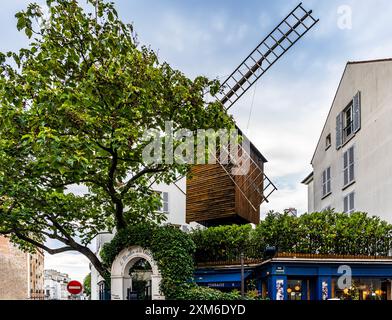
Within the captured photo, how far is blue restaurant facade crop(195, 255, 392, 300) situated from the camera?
15023mm

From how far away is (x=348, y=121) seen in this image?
2225 centimetres

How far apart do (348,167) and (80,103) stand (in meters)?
15.3

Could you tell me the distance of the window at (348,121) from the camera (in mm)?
20266

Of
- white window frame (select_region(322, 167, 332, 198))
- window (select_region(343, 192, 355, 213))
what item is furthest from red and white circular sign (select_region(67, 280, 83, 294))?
white window frame (select_region(322, 167, 332, 198))

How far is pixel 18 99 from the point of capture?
1124 cm

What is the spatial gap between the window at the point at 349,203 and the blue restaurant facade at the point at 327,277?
221 inches

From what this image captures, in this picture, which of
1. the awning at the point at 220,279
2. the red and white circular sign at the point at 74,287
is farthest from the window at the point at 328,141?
the red and white circular sign at the point at 74,287

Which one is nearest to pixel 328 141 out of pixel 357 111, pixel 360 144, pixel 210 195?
pixel 357 111

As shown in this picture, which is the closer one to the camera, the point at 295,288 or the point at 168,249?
the point at 168,249

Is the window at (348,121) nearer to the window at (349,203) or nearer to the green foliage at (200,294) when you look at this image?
the window at (349,203)

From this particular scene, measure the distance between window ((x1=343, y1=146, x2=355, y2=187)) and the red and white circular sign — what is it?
43.9 feet

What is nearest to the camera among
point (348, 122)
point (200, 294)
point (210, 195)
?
point (200, 294)

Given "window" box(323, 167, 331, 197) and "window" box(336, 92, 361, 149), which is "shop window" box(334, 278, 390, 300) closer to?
"window" box(336, 92, 361, 149)

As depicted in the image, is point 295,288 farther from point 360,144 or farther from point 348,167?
point 348,167
